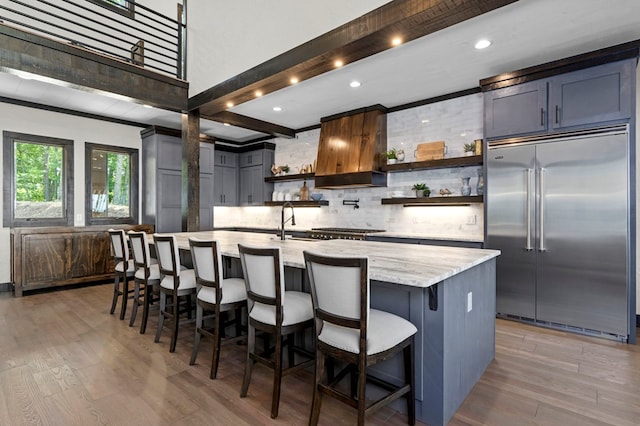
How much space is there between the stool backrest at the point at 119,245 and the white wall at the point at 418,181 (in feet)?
10.7

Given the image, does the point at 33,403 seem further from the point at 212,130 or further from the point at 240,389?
the point at 212,130

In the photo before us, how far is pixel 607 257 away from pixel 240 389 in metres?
3.46

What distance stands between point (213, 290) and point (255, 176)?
4.85 meters

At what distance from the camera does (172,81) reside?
15.4 feet

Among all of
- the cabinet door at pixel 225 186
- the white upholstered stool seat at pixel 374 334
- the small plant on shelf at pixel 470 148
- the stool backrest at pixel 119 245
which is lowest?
the white upholstered stool seat at pixel 374 334

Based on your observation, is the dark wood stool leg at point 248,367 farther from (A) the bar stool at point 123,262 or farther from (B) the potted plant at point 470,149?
(B) the potted plant at point 470,149

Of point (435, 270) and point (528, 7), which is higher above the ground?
point (528, 7)

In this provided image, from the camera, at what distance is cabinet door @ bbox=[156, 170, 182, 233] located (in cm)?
593

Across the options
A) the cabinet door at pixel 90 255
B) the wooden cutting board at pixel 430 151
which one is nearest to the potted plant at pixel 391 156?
the wooden cutting board at pixel 430 151

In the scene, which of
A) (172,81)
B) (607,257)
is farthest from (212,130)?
Result: (607,257)

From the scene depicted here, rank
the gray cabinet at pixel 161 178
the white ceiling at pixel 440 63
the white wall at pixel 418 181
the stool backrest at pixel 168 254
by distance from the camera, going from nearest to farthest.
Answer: the white ceiling at pixel 440 63 → the stool backrest at pixel 168 254 → the white wall at pixel 418 181 → the gray cabinet at pixel 161 178

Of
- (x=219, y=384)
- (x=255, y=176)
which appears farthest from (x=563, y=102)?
(x=255, y=176)

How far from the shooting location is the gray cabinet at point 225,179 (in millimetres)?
7129

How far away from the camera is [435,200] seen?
15.0 feet
